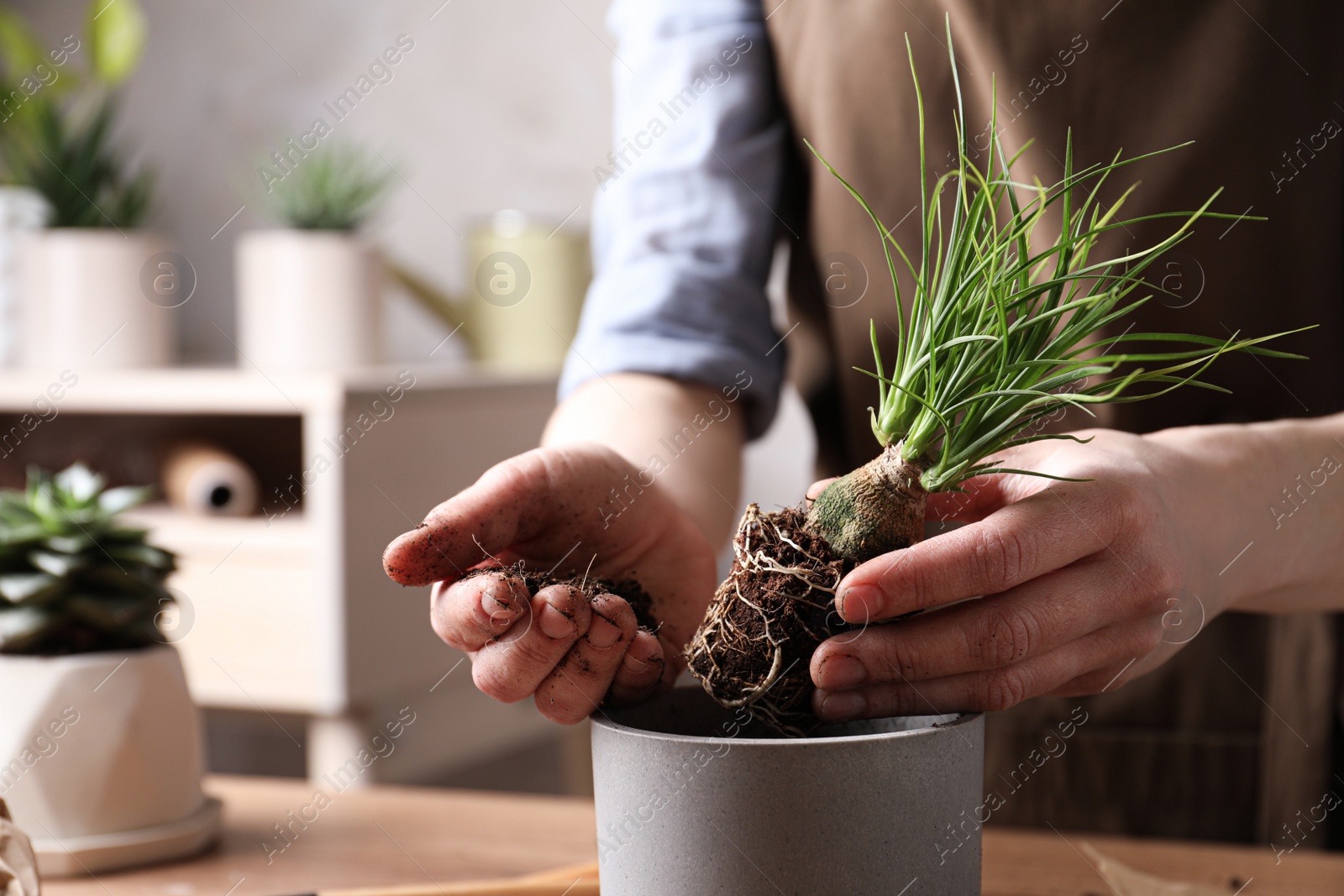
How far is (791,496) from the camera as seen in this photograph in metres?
1.81

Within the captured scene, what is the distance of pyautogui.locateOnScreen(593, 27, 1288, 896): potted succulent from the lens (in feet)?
1.34

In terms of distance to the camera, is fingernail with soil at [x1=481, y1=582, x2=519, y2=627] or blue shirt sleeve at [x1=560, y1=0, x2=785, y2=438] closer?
fingernail with soil at [x1=481, y1=582, x2=519, y2=627]

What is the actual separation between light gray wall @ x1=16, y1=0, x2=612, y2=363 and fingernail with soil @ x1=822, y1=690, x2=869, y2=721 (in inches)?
58.0

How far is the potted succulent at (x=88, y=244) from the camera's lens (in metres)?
1.67

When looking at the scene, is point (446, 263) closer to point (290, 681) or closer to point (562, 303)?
point (562, 303)

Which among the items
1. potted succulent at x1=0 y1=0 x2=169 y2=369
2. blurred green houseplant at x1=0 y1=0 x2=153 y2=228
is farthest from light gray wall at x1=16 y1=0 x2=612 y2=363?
potted succulent at x1=0 y1=0 x2=169 y2=369

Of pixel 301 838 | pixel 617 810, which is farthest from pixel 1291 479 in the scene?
pixel 301 838

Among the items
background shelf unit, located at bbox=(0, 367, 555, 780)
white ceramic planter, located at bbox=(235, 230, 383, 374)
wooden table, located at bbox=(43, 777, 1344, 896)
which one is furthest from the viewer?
white ceramic planter, located at bbox=(235, 230, 383, 374)

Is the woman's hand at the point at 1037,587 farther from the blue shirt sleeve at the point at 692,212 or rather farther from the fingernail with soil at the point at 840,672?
the blue shirt sleeve at the point at 692,212

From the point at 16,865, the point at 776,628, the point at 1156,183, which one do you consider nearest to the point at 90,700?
the point at 16,865

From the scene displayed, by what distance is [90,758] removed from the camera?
0.64 meters

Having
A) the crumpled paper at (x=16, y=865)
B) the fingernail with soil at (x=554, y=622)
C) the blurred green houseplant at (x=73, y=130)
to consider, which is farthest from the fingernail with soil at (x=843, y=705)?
the blurred green houseplant at (x=73, y=130)

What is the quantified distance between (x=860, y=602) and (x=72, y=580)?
0.47 meters

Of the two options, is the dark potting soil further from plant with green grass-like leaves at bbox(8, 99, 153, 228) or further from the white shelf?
plant with green grass-like leaves at bbox(8, 99, 153, 228)
